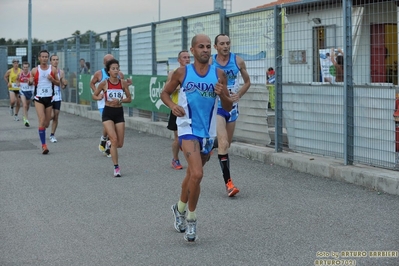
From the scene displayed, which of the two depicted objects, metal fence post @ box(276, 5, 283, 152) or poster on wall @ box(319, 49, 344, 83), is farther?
metal fence post @ box(276, 5, 283, 152)

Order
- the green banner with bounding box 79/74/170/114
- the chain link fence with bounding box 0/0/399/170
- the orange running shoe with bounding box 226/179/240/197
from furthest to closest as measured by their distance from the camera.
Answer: the green banner with bounding box 79/74/170/114, the chain link fence with bounding box 0/0/399/170, the orange running shoe with bounding box 226/179/240/197

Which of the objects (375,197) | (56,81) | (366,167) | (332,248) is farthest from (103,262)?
(56,81)

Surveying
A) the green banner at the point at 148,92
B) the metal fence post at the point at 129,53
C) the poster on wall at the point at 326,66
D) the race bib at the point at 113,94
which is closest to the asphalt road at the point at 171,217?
the race bib at the point at 113,94

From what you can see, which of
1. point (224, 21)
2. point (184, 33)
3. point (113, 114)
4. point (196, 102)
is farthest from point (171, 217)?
point (184, 33)

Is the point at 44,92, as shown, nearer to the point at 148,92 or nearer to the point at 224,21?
the point at 148,92

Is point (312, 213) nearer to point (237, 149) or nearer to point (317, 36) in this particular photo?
point (317, 36)

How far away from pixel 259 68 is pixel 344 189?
12.3 ft

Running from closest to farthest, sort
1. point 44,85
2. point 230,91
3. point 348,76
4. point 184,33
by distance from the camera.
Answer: point 230,91, point 348,76, point 44,85, point 184,33

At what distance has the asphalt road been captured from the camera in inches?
253

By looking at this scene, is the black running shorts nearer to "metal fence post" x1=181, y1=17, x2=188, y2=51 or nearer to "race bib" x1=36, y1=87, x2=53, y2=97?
"race bib" x1=36, y1=87, x2=53, y2=97

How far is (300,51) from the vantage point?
1149 centimetres

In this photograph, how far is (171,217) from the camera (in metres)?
8.09

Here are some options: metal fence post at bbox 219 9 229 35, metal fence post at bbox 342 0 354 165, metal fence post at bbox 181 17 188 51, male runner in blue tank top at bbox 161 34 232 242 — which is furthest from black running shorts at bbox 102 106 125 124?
male runner in blue tank top at bbox 161 34 232 242

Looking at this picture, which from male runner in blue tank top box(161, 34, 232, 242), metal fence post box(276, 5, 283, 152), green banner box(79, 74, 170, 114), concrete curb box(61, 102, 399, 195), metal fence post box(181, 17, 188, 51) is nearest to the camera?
male runner in blue tank top box(161, 34, 232, 242)
